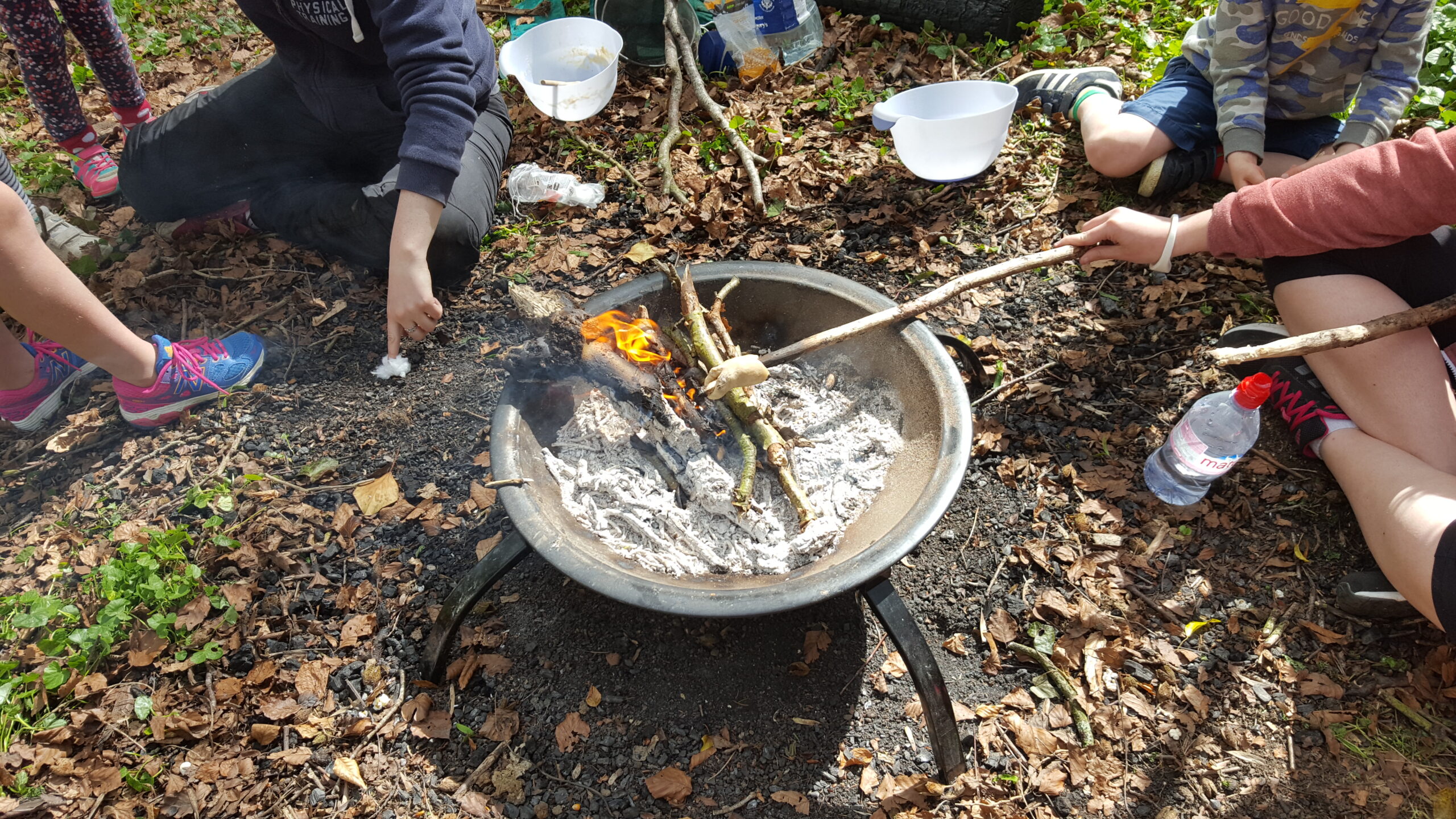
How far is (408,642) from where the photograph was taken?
2271mm

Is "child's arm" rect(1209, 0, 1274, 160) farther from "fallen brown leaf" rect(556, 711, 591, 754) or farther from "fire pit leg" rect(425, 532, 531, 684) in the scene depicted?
"fallen brown leaf" rect(556, 711, 591, 754)

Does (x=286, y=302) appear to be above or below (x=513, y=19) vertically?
below

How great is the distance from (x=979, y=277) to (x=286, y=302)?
300 centimetres

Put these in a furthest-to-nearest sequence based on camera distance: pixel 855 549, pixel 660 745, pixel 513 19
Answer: pixel 513 19 < pixel 660 745 < pixel 855 549

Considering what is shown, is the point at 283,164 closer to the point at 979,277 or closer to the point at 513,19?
the point at 513,19

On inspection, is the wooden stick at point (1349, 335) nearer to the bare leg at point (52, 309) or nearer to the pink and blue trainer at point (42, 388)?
the bare leg at point (52, 309)

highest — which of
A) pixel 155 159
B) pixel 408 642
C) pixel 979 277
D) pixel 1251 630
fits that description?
pixel 155 159

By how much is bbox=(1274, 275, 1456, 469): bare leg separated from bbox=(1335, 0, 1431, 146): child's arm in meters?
0.84

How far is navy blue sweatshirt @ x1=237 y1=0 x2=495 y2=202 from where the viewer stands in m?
2.31

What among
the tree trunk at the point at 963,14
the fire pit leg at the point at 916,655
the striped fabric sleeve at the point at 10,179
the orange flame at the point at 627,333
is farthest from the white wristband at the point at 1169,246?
the striped fabric sleeve at the point at 10,179

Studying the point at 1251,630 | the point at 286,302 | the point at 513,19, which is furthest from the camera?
the point at 513,19

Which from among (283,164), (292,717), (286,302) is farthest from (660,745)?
(283,164)

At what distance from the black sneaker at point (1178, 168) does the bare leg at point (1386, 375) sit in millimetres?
1036

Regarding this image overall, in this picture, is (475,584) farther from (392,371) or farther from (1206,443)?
(1206,443)
